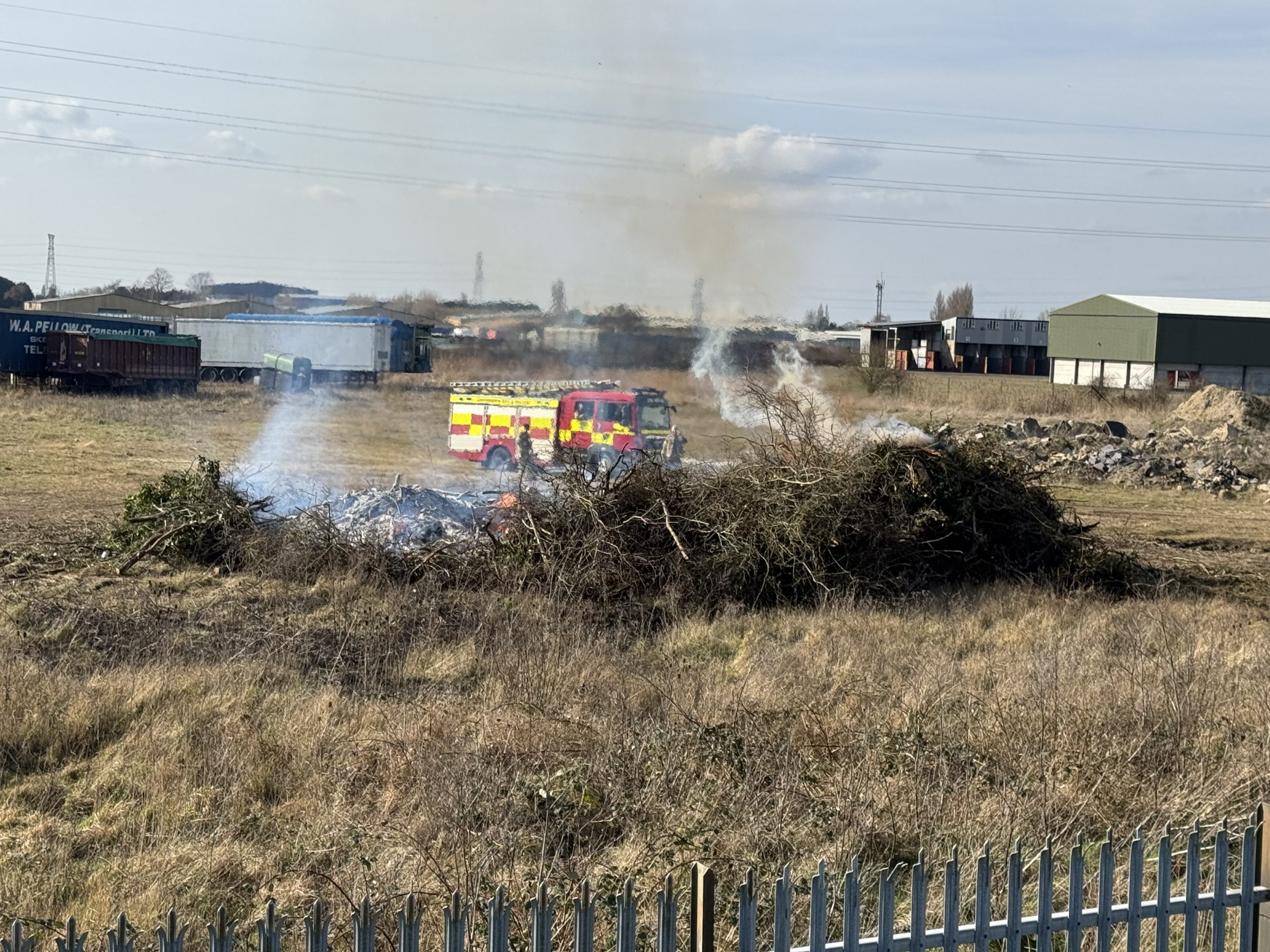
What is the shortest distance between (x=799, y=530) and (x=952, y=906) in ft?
30.3

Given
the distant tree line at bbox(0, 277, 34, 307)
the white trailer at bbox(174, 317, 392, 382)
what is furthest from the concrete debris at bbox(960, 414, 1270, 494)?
the distant tree line at bbox(0, 277, 34, 307)

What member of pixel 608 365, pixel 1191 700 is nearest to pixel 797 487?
pixel 1191 700

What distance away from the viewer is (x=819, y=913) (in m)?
3.59

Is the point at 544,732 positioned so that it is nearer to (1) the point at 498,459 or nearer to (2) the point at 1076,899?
(2) the point at 1076,899

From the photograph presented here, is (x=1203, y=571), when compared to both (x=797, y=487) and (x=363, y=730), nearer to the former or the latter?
(x=797, y=487)

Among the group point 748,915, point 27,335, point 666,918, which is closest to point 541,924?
point 666,918

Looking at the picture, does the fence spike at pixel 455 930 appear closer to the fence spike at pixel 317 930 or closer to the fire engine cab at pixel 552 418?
the fence spike at pixel 317 930

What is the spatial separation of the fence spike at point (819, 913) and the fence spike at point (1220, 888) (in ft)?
4.68

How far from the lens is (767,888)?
5.25 metres

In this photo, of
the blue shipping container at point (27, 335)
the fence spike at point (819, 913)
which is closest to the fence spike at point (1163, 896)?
the fence spike at point (819, 913)

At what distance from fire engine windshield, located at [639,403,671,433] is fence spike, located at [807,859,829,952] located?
60.8 feet

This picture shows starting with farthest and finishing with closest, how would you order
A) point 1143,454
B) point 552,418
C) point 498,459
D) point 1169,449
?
point 1169,449 → point 1143,454 → point 498,459 → point 552,418

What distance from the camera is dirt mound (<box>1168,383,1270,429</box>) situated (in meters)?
35.6

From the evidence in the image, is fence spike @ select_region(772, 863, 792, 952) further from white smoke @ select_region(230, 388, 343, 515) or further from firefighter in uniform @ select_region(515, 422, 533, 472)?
firefighter in uniform @ select_region(515, 422, 533, 472)
